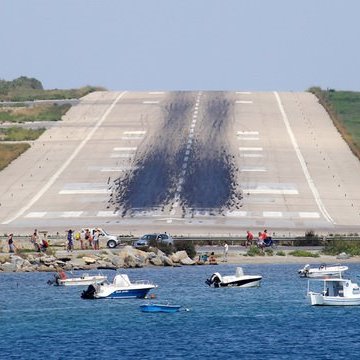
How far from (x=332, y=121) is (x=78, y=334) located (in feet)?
356

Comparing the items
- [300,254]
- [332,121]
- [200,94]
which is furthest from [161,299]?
[200,94]

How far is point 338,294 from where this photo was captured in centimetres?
7750

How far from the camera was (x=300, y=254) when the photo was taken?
339 ft

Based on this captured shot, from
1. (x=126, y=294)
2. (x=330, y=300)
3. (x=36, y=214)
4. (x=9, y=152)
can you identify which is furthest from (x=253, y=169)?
(x=330, y=300)

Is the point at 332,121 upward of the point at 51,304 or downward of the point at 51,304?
upward

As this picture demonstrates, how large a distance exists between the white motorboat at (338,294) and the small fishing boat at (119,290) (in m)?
8.90

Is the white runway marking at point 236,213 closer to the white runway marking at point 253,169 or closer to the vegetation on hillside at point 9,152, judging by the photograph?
the white runway marking at point 253,169

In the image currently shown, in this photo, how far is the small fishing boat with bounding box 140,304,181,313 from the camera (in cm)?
7575

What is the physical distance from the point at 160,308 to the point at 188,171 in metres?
65.4

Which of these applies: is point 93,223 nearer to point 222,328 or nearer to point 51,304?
point 51,304

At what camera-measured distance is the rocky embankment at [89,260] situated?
9712cm

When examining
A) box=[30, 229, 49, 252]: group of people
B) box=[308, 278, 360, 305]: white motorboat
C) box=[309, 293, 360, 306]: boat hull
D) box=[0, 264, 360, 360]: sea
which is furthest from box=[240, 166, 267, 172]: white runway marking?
box=[309, 293, 360, 306]: boat hull

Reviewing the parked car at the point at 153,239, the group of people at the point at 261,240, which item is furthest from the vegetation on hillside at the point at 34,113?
the parked car at the point at 153,239

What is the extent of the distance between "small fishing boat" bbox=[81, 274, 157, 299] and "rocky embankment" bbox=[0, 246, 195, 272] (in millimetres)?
14271
